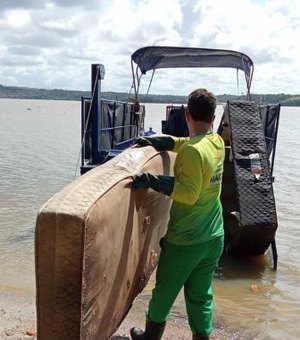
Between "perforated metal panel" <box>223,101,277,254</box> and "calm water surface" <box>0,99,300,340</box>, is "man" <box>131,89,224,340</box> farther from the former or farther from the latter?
"perforated metal panel" <box>223,101,277,254</box>

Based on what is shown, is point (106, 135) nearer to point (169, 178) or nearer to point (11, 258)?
point (11, 258)

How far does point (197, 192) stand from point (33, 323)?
8.42ft

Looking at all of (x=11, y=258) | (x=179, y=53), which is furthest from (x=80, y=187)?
(x=179, y=53)

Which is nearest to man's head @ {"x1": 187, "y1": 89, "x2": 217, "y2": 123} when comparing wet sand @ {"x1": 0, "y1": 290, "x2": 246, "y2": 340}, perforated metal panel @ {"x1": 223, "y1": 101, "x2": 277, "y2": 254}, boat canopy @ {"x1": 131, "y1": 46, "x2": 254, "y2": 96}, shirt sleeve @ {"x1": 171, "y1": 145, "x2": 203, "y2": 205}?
shirt sleeve @ {"x1": 171, "y1": 145, "x2": 203, "y2": 205}

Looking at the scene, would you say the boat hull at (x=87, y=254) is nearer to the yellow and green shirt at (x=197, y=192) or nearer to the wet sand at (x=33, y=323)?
the yellow and green shirt at (x=197, y=192)

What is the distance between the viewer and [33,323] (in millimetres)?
4766

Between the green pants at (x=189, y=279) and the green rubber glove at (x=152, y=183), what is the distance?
0.45m

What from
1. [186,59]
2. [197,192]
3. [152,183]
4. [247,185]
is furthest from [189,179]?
[186,59]

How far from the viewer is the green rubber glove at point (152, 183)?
3.16 metres

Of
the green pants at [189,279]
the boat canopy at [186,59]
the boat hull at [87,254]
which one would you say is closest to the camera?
the boat hull at [87,254]

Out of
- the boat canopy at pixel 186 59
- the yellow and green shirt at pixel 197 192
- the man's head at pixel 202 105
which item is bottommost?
the yellow and green shirt at pixel 197 192

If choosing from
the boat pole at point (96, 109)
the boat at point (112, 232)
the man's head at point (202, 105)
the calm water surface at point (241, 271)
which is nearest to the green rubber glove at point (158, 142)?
the boat at point (112, 232)

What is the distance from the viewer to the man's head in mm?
3189

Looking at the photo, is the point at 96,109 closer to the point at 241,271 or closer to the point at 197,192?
the point at 241,271
